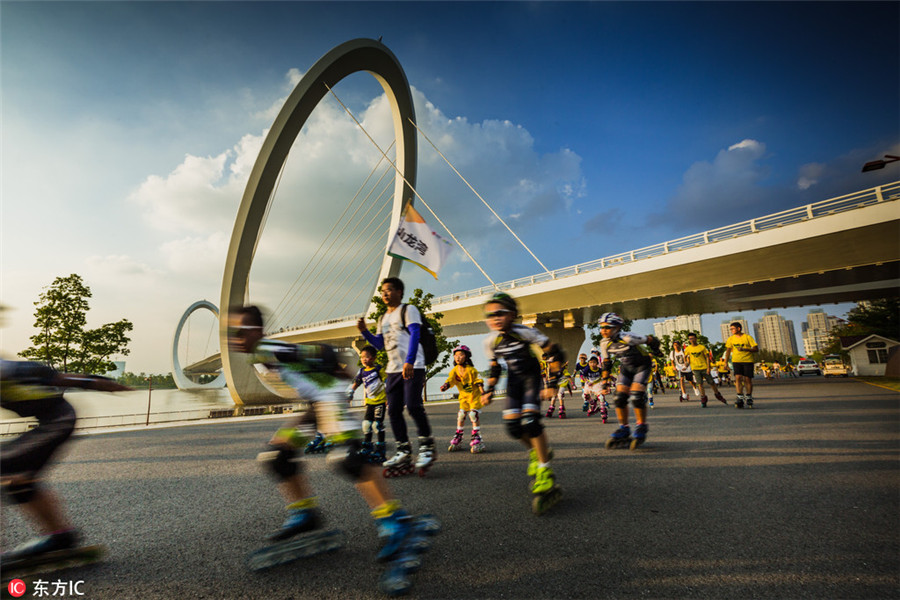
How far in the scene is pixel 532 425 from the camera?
307cm

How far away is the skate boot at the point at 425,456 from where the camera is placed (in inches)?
153

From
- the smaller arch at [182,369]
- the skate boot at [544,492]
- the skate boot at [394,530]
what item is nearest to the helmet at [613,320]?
the skate boot at [544,492]

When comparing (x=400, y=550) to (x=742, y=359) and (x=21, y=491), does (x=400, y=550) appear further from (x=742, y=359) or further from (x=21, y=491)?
(x=742, y=359)

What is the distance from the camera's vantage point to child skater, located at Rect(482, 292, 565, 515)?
10.1ft

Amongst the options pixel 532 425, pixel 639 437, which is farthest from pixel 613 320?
pixel 532 425

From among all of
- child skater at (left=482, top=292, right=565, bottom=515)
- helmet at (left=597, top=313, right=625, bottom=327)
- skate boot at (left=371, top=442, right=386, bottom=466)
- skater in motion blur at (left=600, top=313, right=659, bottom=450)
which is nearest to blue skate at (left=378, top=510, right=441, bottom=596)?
child skater at (left=482, top=292, right=565, bottom=515)

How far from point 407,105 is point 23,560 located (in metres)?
29.4

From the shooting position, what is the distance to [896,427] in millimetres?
5578

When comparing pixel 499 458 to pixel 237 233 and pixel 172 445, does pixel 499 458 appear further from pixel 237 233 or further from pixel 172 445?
pixel 237 233

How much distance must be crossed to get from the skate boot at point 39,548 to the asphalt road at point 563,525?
0.59ft

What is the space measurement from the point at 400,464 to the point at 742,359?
8635 mm

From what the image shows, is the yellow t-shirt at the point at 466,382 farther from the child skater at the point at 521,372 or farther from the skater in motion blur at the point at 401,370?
the child skater at the point at 521,372

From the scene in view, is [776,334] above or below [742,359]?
above

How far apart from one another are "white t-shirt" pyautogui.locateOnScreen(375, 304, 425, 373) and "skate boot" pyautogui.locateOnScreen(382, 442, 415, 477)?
33.8 inches
